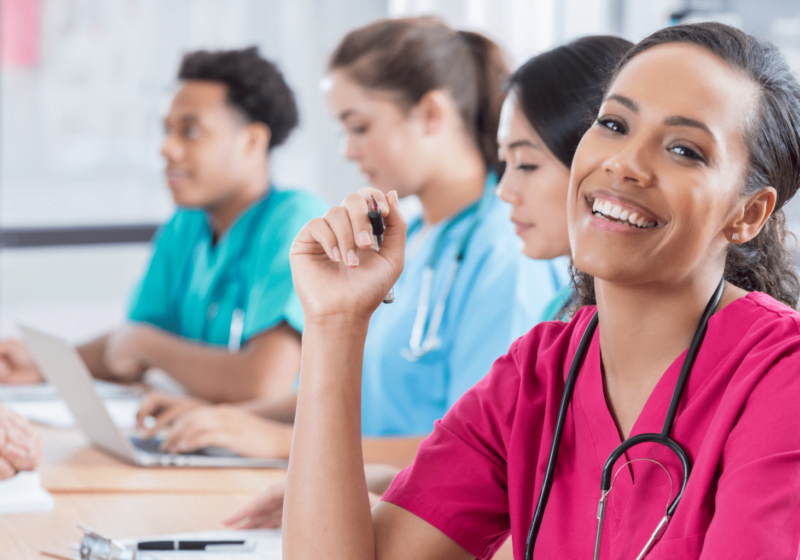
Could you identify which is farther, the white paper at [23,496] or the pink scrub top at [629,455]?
the white paper at [23,496]

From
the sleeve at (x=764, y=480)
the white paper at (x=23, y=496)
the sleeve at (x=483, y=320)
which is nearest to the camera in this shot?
the sleeve at (x=764, y=480)

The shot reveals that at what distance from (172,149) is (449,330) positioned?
1.02 meters

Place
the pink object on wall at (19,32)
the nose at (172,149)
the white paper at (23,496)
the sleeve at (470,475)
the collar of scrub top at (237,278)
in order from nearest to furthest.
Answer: the sleeve at (470,475), the white paper at (23,496), the collar of scrub top at (237,278), the nose at (172,149), the pink object on wall at (19,32)

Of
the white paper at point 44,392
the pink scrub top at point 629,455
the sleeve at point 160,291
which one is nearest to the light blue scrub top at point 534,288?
the pink scrub top at point 629,455

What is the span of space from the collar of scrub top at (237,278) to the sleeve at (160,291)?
21mm

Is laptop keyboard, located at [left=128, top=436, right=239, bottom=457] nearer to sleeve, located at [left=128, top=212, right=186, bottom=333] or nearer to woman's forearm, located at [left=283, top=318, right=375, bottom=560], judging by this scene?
woman's forearm, located at [left=283, top=318, right=375, bottom=560]

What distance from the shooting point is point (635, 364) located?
89cm

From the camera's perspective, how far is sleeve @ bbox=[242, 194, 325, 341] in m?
1.96

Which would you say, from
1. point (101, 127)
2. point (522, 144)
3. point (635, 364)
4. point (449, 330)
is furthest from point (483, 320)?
point (101, 127)

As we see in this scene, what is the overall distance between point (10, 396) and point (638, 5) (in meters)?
2.03

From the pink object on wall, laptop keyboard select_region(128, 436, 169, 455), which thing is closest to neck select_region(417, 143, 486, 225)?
laptop keyboard select_region(128, 436, 169, 455)

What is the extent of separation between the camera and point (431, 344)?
1629mm

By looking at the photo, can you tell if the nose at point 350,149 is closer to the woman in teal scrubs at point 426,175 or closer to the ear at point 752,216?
the woman in teal scrubs at point 426,175

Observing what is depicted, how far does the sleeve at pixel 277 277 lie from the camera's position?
1961mm
